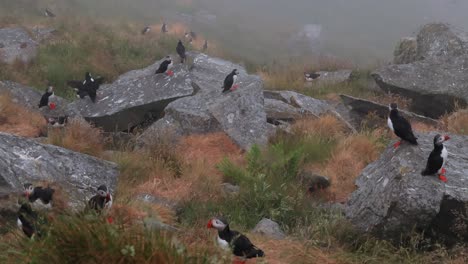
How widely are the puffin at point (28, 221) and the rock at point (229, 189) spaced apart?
127 inches

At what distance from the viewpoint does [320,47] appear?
132 feet

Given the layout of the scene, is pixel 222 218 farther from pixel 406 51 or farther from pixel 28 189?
pixel 406 51

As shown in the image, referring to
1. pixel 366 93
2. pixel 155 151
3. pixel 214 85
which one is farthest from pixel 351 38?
pixel 155 151

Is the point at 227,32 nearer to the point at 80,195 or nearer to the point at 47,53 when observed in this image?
the point at 47,53

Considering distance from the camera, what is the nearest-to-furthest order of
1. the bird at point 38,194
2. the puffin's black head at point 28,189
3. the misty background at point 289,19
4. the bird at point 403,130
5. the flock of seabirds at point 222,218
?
the flock of seabirds at point 222,218, the bird at point 38,194, the puffin's black head at point 28,189, the bird at point 403,130, the misty background at point 289,19

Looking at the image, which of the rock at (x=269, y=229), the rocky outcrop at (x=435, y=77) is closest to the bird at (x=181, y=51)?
the rocky outcrop at (x=435, y=77)

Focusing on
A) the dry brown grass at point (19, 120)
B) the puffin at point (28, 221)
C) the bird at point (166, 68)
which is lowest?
the dry brown grass at point (19, 120)

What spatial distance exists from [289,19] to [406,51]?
1263 inches

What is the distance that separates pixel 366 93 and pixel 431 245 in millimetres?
10135

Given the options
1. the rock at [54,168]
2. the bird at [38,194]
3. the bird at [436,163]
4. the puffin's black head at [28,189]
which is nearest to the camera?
the bird at [38,194]

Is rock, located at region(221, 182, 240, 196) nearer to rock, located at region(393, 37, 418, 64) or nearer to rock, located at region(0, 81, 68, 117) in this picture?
rock, located at region(0, 81, 68, 117)

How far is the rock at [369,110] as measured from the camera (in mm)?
12781

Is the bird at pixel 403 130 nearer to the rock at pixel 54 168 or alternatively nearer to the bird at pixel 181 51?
the rock at pixel 54 168

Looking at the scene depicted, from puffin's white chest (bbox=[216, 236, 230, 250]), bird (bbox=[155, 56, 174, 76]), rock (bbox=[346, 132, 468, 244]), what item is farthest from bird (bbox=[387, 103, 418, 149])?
bird (bbox=[155, 56, 174, 76])
